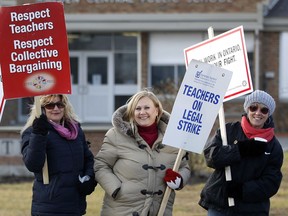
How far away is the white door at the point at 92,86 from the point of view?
28.0m

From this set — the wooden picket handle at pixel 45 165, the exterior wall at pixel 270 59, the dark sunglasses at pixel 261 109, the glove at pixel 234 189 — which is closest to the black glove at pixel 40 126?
the wooden picket handle at pixel 45 165

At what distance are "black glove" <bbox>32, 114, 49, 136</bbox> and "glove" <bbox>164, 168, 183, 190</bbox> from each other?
99 centimetres

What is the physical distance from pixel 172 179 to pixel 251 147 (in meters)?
0.65

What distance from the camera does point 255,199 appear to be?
6.61 metres

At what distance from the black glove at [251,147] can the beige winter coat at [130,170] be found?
51 centimetres

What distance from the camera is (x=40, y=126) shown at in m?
6.28

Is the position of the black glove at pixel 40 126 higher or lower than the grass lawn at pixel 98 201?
higher

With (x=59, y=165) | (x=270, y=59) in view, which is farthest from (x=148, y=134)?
(x=270, y=59)

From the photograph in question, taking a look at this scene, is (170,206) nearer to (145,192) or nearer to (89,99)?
(145,192)

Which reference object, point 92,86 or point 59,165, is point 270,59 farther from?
point 59,165

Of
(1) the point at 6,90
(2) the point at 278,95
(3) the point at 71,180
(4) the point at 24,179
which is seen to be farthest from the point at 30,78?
(2) the point at 278,95

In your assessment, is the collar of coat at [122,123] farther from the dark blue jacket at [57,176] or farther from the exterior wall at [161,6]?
the exterior wall at [161,6]

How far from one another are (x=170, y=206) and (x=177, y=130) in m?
0.61

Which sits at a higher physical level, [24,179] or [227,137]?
[227,137]
